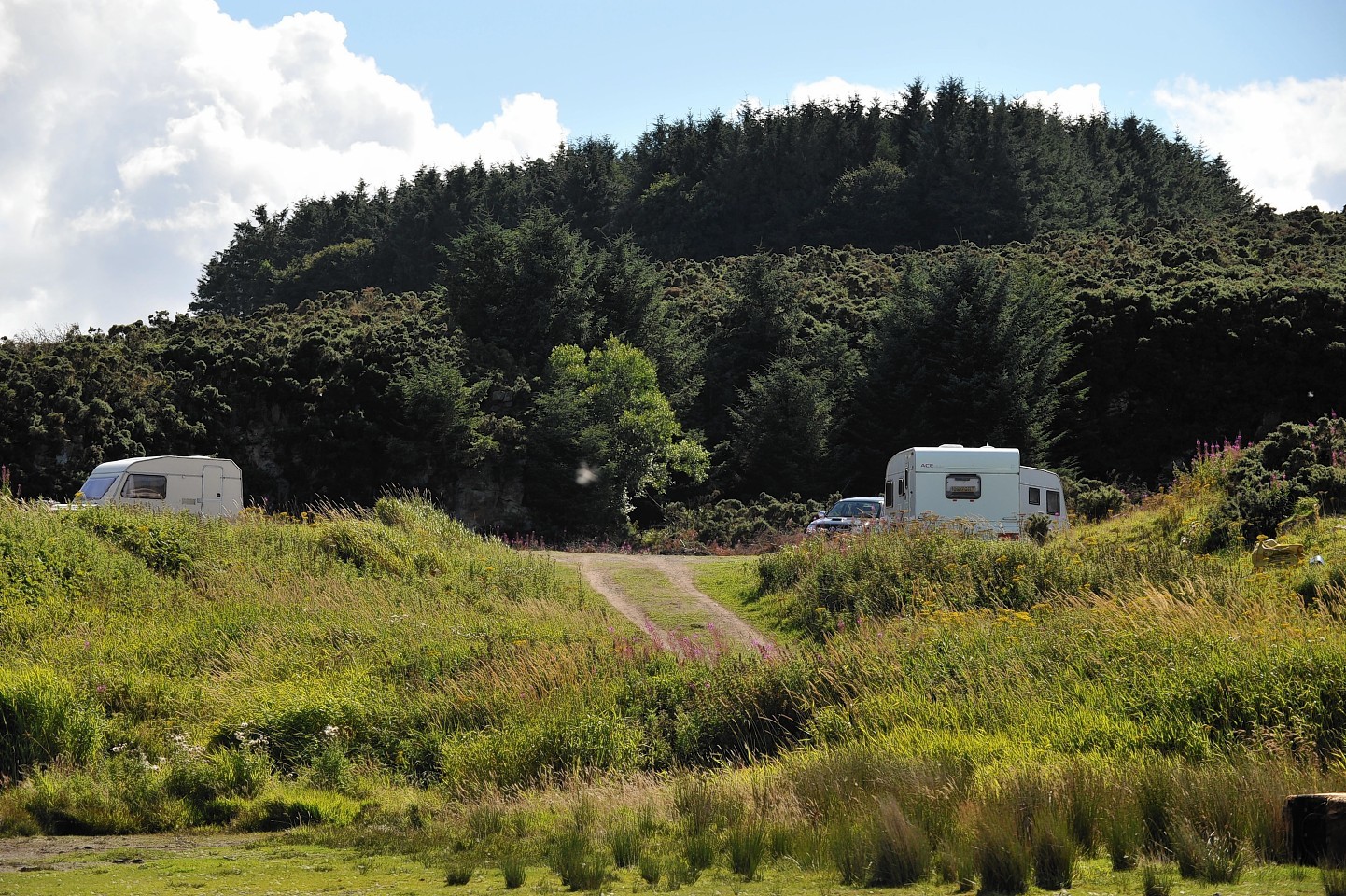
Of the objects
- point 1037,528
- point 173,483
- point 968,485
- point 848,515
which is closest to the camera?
point 1037,528

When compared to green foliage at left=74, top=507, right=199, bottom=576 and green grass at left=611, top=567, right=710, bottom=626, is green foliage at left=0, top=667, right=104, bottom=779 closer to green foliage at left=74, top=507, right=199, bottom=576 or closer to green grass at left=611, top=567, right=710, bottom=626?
green foliage at left=74, top=507, right=199, bottom=576

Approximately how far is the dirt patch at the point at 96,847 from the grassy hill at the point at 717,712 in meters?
0.54

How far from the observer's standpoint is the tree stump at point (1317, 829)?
27.4ft

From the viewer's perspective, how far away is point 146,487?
32.9m

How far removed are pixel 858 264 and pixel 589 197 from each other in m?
33.3

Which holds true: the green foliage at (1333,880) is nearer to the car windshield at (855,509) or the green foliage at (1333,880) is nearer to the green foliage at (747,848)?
the green foliage at (747,848)

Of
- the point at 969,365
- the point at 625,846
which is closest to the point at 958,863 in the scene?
the point at 625,846

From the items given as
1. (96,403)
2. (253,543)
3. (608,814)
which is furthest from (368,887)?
(96,403)

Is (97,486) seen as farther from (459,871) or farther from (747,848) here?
(747,848)

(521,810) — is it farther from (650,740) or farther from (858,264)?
(858,264)

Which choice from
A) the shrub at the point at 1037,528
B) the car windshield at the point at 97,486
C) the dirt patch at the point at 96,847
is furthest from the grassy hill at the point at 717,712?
the car windshield at the point at 97,486

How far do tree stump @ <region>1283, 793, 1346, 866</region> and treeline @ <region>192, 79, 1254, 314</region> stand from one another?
7980 cm

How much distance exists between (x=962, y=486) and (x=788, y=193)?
74912mm

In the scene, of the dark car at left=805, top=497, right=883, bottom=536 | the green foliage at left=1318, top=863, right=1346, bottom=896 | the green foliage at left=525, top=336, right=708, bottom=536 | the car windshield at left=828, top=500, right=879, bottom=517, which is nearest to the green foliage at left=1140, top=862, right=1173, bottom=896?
the green foliage at left=1318, top=863, right=1346, bottom=896
